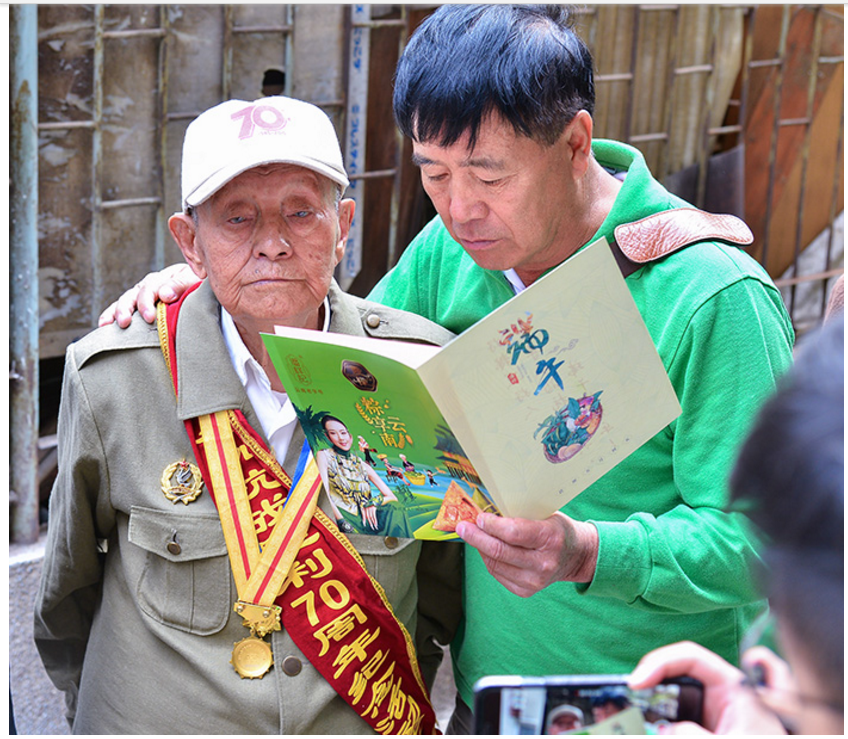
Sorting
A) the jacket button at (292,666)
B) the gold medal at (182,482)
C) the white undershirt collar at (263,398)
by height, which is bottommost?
the jacket button at (292,666)

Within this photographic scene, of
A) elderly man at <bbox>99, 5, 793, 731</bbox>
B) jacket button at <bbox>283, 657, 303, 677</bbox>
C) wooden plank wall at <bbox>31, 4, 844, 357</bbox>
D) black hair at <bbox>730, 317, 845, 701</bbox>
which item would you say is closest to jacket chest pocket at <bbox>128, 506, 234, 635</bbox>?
jacket button at <bbox>283, 657, 303, 677</bbox>

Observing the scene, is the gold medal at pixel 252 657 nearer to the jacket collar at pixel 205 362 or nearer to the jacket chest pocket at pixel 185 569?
the jacket chest pocket at pixel 185 569

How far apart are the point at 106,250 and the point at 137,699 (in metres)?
1.70

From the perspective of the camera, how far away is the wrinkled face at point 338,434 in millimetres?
1582

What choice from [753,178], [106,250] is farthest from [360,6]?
[753,178]

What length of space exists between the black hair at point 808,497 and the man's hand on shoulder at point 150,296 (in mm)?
1453

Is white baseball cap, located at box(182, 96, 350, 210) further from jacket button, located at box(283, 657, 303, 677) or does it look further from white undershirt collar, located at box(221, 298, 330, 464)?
jacket button, located at box(283, 657, 303, 677)

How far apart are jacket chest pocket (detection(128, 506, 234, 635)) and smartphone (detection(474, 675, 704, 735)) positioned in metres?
0.97

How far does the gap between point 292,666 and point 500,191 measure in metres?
0.98

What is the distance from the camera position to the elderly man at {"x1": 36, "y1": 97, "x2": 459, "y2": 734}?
180cm

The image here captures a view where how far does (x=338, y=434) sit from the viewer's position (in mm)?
1599

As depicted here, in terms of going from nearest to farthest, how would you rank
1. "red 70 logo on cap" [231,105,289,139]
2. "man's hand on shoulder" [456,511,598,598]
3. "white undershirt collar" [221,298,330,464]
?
"man's hand on shoulder" [456,511,598,598] → "red 70 logo on cap" [231,105,289,139] → "white undershirt collar" [221,298,330,464]

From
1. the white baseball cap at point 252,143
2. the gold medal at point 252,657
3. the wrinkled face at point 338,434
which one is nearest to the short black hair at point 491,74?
the white baseball cap at point 252,143

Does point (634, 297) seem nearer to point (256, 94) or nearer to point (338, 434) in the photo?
point (338, 434)
